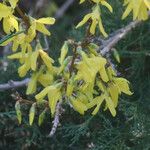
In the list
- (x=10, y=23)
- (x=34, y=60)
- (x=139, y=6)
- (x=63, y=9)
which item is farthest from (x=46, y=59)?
(x=63, y=9)

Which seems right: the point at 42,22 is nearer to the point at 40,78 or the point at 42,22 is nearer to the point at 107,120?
the point at 40,78

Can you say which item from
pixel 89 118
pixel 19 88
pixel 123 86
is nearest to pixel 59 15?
pixel 19 88

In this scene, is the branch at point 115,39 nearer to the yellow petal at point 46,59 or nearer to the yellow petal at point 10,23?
the yellow petal at point 46,59

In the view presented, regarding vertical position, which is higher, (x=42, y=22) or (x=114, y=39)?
(x=42, y=22)

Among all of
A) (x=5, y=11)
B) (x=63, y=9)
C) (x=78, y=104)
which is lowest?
(x=63, y=9)

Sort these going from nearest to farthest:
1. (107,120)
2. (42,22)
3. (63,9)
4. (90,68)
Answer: (90,68) < (42,22) < (107,120) < (63,9)

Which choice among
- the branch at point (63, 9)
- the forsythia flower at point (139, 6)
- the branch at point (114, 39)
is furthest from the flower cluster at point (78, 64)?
the branch at point (63, 9)

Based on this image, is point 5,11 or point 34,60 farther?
point 34,60

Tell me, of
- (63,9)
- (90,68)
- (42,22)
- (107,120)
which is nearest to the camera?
(90,68)

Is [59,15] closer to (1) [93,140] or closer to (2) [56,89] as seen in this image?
(1) [93,140]
